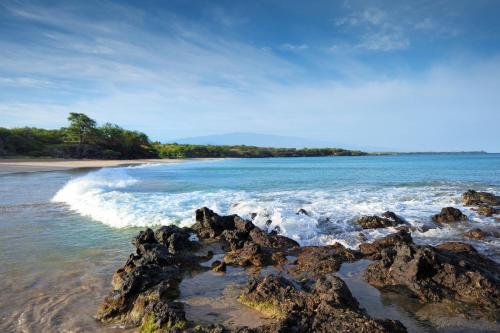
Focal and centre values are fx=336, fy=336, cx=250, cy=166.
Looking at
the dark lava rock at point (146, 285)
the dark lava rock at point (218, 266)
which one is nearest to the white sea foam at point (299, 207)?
the dark lava rock at point (218, 266)

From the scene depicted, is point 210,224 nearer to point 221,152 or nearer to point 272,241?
point 272,241

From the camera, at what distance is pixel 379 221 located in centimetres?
1131

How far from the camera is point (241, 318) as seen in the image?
524cm

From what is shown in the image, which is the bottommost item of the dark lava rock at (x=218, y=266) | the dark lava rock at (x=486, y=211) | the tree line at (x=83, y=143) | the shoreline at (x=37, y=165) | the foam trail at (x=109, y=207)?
the shoreline at (x=37, y=165)

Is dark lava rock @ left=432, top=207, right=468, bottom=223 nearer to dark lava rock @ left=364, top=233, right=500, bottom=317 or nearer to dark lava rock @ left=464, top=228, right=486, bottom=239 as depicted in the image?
dark lava rock @ left=464, top=228, right=486, bottom=239

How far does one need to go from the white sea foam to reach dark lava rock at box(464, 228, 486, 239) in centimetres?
26

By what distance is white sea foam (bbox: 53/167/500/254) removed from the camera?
10674mm

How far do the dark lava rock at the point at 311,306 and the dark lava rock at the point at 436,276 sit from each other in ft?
4.61

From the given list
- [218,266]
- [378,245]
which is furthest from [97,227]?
[378,245]

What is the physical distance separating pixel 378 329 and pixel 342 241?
5.77m

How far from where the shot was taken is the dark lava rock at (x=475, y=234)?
32.1 feet

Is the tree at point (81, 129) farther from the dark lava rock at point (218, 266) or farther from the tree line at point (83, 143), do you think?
the dark lava rock at point (218, 266)

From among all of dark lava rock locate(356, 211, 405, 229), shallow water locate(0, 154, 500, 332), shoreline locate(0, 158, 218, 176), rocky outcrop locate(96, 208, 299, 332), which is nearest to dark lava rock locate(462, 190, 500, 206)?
shallow water locate(0, 154, 500, 332)

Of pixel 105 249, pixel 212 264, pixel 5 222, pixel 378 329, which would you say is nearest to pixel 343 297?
pixel 378 329
